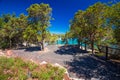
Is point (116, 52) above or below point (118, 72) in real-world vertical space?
above

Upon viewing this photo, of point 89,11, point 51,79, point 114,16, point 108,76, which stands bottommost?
point 108,76

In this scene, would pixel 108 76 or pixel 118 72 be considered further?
pixel 118 72

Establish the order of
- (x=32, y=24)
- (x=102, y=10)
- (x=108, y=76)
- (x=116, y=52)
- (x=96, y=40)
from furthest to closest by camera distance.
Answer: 1. (x=32, y=24)
2. (x=96, y=40)
3. (x=102, y=10)
4. (x=116, y=52)
5. (x=108, y=76)

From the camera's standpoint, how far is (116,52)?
11.7 metres

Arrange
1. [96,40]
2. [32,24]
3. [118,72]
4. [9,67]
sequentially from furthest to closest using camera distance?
[32,24], [96,40], [118,72], [9,67]

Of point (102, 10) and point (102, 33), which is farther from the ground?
point (102, 10)

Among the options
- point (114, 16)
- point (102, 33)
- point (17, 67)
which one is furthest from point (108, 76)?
point (102, 33)

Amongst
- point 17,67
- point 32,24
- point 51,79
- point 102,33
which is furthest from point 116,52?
point 32,24

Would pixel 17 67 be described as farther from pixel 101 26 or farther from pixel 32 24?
pixel 32 24

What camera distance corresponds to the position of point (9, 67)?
19.5 ft

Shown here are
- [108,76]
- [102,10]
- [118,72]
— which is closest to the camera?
[108,76]

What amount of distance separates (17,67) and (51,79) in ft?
5.73

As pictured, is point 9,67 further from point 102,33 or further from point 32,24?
point 32,24

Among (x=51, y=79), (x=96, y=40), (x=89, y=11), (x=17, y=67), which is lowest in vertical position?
(x=51, y=79)
